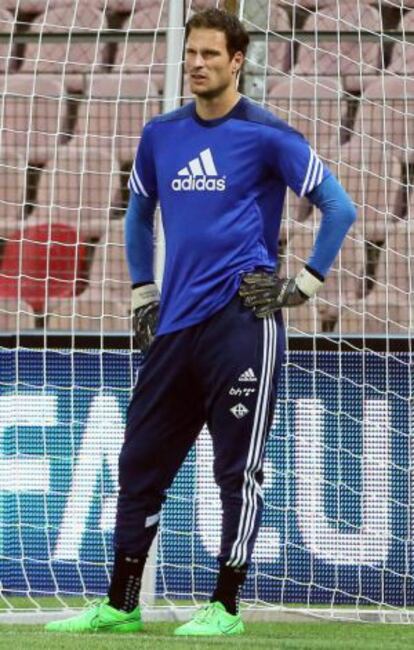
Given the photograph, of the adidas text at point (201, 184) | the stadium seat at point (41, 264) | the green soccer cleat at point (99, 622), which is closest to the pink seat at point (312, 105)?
the stadium seat at point (41, 264)

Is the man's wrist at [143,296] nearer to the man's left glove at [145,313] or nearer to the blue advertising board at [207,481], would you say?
the man's left glove at [145,313]

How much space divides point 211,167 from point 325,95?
134 inches

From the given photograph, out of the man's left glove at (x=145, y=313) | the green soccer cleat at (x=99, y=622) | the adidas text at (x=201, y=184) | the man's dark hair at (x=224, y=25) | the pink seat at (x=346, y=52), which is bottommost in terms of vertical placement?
the green soccer cleat at (x=99, y=622)

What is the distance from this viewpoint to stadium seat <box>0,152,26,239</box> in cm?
894

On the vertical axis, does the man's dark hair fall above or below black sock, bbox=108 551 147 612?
above

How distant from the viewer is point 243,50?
4949mm

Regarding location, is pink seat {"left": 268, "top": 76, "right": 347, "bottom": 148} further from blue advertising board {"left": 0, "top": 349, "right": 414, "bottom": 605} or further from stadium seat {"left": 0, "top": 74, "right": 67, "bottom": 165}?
blue advertising board {"left": 0, "top": 349, "right": 414, "bottom": 605}

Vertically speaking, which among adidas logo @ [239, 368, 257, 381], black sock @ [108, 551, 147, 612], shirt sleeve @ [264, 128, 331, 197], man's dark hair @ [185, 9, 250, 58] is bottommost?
black sock @ [108, 551, 147, 612]

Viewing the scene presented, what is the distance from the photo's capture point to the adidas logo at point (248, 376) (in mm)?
4895

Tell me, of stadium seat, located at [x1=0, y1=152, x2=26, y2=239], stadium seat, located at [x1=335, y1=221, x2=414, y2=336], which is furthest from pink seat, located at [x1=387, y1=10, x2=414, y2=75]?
stadium seat, located at [x1=0, y1=152, x2=26, y2=239]

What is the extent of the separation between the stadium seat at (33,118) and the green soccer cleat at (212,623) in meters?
4.51

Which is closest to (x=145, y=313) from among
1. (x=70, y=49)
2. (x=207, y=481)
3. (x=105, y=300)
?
(x=207, y=481)

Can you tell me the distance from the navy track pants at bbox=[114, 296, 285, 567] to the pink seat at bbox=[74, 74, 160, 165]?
3555 millimetres

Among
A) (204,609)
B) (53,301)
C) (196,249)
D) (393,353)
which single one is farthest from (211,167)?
(53,301)
